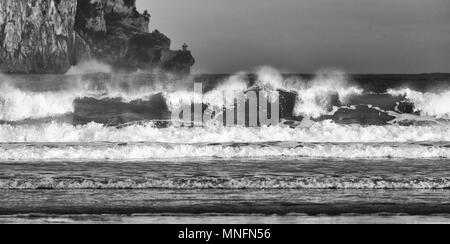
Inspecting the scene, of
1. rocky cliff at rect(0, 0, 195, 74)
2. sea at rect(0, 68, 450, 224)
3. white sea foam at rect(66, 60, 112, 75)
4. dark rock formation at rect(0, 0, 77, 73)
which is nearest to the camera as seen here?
sea at rect(0, 68, 450, 224)

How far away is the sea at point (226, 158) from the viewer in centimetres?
1288

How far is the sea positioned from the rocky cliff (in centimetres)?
9849

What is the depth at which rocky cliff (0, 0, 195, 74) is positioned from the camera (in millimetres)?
130125

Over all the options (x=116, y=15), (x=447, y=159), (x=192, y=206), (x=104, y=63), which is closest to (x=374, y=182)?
(x=192, y=206)

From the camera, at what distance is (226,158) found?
20688 mm

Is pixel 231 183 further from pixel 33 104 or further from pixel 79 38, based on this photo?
pixel 79 38

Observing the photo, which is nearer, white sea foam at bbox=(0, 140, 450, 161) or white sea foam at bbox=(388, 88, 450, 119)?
white sea foam at bbox=(0, 140, 450, 161)

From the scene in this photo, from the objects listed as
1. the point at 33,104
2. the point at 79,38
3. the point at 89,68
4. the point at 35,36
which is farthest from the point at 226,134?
the point at 79,38

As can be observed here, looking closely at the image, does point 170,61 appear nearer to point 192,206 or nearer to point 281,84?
point 281,84

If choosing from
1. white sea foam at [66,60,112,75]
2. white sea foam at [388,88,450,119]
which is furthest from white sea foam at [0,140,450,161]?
white sea foam at [66,60,112,75]

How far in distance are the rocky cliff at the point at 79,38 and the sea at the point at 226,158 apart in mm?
98492

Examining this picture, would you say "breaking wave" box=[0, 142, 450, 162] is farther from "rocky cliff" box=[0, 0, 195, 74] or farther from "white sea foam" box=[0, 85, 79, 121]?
"rocky cliff" box=[0, 0, 195, 74]

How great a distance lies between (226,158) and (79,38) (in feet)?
434

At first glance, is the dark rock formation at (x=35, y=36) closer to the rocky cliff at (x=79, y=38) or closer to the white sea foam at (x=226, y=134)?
the rocky cliff at (x=79, y=38)
